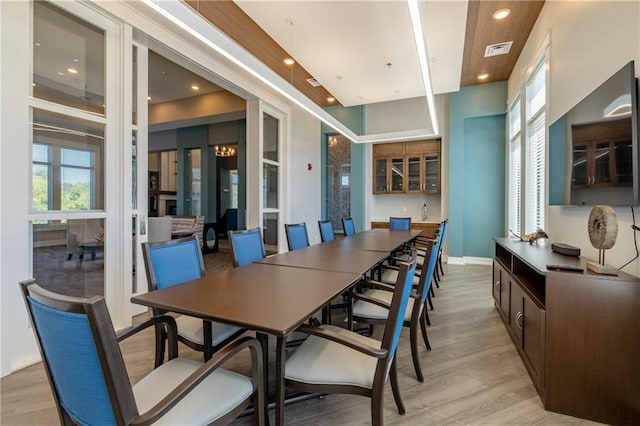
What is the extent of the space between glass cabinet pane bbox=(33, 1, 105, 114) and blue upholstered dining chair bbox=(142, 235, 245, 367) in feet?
5.47

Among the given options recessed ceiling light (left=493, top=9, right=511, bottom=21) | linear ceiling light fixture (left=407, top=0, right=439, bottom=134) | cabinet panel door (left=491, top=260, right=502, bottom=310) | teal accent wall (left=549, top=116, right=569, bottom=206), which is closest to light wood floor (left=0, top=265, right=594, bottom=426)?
cabinet panel door (left=491, top=260, right=502, bottom=310)

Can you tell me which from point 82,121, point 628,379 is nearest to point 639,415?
point 628,379

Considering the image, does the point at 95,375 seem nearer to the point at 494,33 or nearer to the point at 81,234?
the point at 81,234

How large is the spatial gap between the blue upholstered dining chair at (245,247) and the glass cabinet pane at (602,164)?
8.54 ft

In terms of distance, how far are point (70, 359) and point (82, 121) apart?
250cm

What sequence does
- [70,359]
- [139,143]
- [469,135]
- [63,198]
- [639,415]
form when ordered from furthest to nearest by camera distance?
1. [469,135]
2. [139,143]
3. [63,198]
4. [639,415]
5. [70,359]

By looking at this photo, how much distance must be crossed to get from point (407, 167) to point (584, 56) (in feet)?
13.2

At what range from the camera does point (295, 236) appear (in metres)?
3.47

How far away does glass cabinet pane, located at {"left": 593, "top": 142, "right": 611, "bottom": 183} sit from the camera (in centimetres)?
190

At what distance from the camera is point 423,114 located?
6.41 m

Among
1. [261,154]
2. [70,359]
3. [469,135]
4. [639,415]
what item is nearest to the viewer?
[70,359]

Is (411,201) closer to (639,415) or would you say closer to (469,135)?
(469,135)

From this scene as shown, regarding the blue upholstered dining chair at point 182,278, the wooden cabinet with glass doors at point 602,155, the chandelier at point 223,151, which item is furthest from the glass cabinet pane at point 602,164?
the chandelier at point 223,151

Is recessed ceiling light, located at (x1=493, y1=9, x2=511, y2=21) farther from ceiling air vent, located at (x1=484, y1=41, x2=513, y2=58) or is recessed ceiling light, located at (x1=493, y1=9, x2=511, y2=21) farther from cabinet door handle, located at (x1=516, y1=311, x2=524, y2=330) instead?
cabinet door handle, located at (x1=516, y1=311, x2=524, y2=330)
